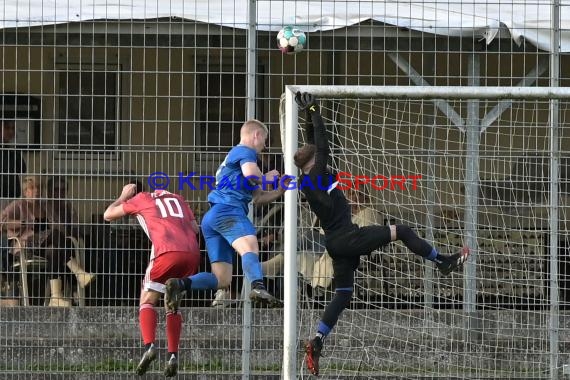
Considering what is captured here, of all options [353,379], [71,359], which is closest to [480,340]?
[353,379]

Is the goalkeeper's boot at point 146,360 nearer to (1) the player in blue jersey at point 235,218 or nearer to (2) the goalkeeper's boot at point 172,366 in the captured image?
(2) the goalkeeper's boot at point 172,366

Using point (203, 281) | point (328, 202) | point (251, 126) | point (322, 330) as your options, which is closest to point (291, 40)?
point (251, 126)

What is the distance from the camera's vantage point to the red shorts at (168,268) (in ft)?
35.6

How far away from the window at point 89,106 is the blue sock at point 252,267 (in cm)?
181

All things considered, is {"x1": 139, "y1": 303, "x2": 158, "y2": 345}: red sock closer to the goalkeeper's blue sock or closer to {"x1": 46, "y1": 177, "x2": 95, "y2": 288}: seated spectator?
the goalkeeper's blue sock

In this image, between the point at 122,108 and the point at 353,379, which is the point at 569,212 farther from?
the point at 122,108

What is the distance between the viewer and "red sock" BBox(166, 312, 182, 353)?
1096 cm

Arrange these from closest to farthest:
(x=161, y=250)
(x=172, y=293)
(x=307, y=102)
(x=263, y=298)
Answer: (x=307, y=102)
(x=263, y=298)
(x=172, y=293)
(x=161, y=250)

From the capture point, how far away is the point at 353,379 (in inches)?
457

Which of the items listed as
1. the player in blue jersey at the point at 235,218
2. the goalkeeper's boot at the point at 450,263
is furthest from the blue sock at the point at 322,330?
the goalkeeper's boot at the point at 450,263

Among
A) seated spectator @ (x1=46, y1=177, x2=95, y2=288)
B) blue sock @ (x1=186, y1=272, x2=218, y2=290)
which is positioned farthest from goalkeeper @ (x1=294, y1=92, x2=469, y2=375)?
seated spectator @ (x1=46, y1=177, x2=95, y2=288)

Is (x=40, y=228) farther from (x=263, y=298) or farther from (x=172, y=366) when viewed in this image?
(x=263, y=298)

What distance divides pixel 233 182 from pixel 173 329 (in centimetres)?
129

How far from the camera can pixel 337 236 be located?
34.6 feet
